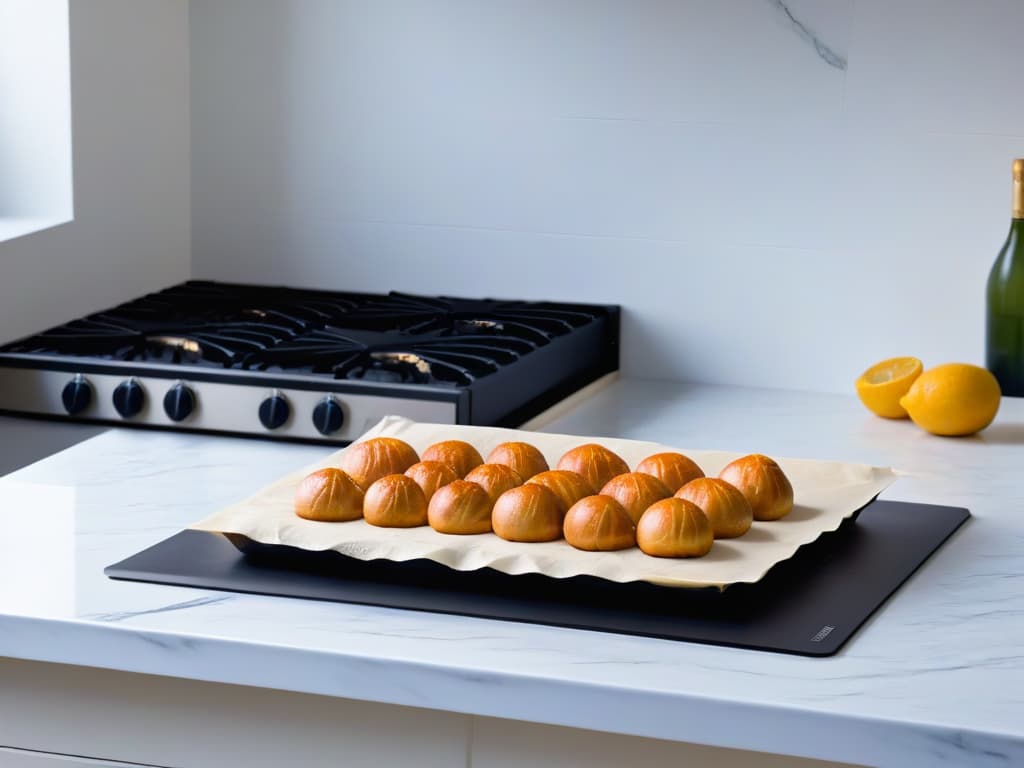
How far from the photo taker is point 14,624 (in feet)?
3.50

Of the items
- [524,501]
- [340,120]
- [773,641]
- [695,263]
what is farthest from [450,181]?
[773,641]

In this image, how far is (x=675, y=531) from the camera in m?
1.10

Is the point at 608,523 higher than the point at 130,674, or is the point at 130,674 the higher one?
the point at 608,523

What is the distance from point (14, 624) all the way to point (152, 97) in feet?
4.47

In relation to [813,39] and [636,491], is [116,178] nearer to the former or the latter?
[813,39]

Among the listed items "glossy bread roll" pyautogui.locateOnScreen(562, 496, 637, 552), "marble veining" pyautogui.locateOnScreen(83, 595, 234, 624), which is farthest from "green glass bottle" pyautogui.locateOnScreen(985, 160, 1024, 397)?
"marble veining" pyautogui.locateOnScreen(83, 595, 234, 624)

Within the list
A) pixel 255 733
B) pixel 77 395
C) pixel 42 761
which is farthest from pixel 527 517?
pixel 77 395

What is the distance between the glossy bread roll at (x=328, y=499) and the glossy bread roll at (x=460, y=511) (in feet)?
0.23

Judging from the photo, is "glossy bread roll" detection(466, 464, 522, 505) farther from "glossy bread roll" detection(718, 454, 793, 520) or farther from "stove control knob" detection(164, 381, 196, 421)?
"stove control knob" detection(164, 381, 196, 421)

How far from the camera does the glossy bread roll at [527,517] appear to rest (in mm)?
1138

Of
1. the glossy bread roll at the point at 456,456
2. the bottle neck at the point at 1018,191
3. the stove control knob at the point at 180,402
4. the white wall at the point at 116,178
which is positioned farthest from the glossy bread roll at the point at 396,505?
the bottle neck at the point at 1018,191

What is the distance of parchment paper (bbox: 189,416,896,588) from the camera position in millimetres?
1085

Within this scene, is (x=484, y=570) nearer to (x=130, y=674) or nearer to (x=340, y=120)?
(x=130, y=674)

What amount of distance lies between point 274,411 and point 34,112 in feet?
2.34
